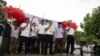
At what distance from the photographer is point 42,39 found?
51.2ft

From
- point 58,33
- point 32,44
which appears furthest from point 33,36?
point 58,33

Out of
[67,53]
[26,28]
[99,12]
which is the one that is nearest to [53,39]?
[67,53]

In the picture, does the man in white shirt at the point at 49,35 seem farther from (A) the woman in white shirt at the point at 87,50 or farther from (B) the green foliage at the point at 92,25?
(B) the green foliage at the point at 92,25

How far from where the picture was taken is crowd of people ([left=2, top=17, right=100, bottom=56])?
14.9 metres

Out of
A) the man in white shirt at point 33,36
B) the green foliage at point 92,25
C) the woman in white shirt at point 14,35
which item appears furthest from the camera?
the green foliage at point 92,25

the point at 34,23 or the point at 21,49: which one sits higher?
the point at 34,23

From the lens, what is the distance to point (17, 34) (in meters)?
14.8

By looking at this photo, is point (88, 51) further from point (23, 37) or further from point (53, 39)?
point (23, 37)

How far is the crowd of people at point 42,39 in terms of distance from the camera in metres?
14.9

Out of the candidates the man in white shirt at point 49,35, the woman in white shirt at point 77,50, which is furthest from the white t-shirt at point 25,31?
the woman in white shirt at point 77,50

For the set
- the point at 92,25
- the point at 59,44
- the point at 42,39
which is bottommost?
the point at 59,44

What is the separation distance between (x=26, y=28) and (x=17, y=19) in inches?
47.6

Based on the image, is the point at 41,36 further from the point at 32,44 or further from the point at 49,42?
A: the point at 32,44

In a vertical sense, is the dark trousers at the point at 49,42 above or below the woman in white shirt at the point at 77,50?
above
